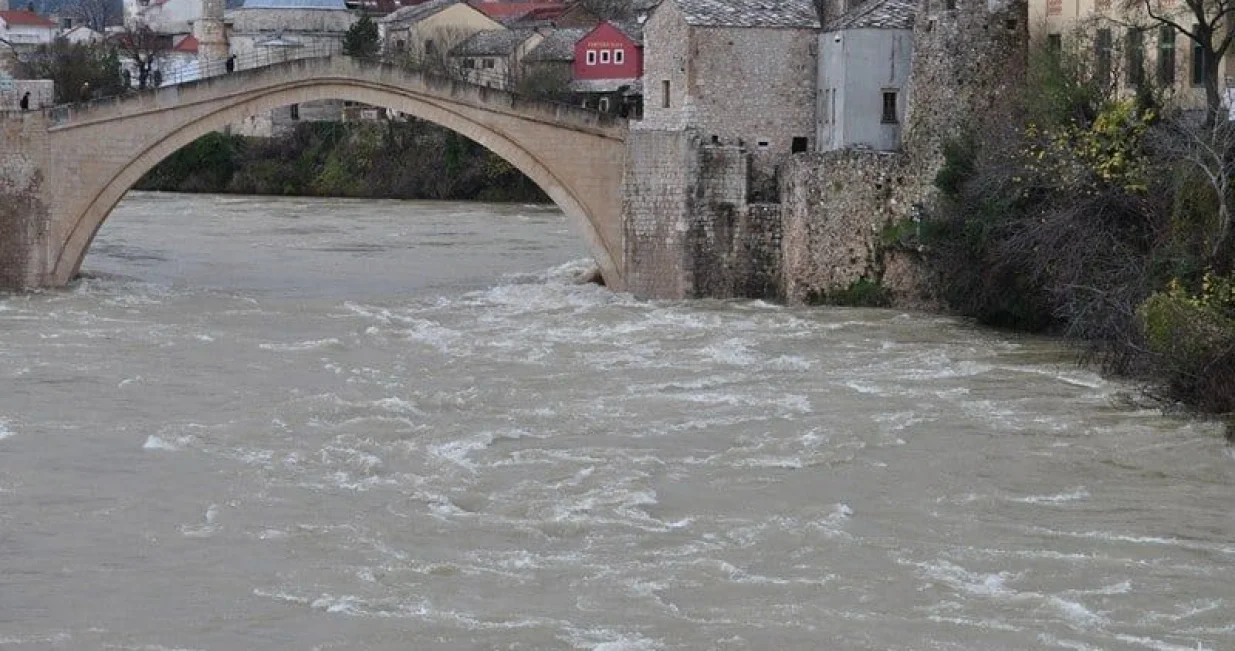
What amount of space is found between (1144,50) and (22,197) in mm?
16374

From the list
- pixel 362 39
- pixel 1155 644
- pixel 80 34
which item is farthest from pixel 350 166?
pixel 1155 644

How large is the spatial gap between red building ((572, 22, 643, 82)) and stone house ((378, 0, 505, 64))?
6.84 metres

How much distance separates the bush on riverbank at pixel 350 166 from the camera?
60844 millimetres

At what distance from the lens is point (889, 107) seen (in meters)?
34.5

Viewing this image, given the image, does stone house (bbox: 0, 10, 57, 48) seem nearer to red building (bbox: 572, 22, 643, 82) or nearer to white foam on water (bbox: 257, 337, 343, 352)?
red building (bbox: 572, 22, 643, 82)

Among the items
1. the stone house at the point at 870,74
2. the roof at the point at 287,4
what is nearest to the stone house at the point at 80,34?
the roof at the point at 287,4

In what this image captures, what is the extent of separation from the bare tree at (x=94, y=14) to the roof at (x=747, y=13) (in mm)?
80675

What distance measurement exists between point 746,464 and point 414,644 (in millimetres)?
6103

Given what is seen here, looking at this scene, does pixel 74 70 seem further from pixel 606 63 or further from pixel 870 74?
pixel 870 74

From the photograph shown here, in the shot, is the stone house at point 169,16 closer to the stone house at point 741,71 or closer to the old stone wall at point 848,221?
the stone house at point 741,71

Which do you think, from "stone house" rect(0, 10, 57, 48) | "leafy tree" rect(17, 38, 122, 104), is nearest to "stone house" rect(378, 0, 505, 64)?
"leafy tree" rect(17, 38, 122, 104)

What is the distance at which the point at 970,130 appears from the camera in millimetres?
31891

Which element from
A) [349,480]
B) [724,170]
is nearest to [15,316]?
[724,170]

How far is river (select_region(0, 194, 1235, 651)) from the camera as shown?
16.0m
